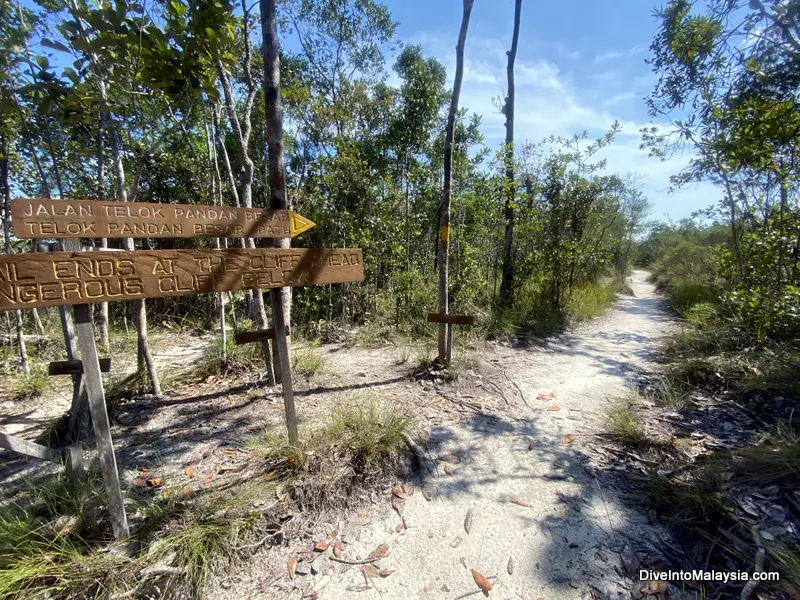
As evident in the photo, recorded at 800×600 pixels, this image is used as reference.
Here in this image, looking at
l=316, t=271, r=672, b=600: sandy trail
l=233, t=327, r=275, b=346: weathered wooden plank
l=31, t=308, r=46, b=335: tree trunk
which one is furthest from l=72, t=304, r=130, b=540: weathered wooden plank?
l=31, t=308, r=46, b=335: tree trunk

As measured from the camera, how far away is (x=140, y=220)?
2.01m

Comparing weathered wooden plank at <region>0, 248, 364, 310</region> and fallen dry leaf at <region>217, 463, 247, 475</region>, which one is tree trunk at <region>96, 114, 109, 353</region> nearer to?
weathered wooden plank at <region>0, 248, 364, 310</region>

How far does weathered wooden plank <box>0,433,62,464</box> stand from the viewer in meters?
1.66

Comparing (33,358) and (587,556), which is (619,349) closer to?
(587,556)

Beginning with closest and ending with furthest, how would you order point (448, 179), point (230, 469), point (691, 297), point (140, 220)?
point (140, 220), point (230, 469), point (448, 179), point (691, 297)

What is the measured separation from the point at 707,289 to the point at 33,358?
12383mm

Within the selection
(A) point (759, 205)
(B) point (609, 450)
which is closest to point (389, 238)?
(B) point (609, 450)

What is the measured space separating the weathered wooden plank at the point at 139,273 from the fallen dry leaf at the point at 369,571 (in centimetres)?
174

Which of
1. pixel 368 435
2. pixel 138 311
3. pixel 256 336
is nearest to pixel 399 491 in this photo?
pixel 368 435

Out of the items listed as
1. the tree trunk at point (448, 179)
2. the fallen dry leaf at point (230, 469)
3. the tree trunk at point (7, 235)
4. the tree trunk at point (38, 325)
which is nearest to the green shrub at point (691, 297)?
the tree trunk at point (448, 179)

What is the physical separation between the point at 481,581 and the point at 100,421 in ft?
7.12

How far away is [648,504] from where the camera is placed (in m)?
2.11

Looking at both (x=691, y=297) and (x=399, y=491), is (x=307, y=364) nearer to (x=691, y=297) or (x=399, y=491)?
(x=399, y=491)

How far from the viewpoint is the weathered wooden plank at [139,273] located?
1.47 meters
